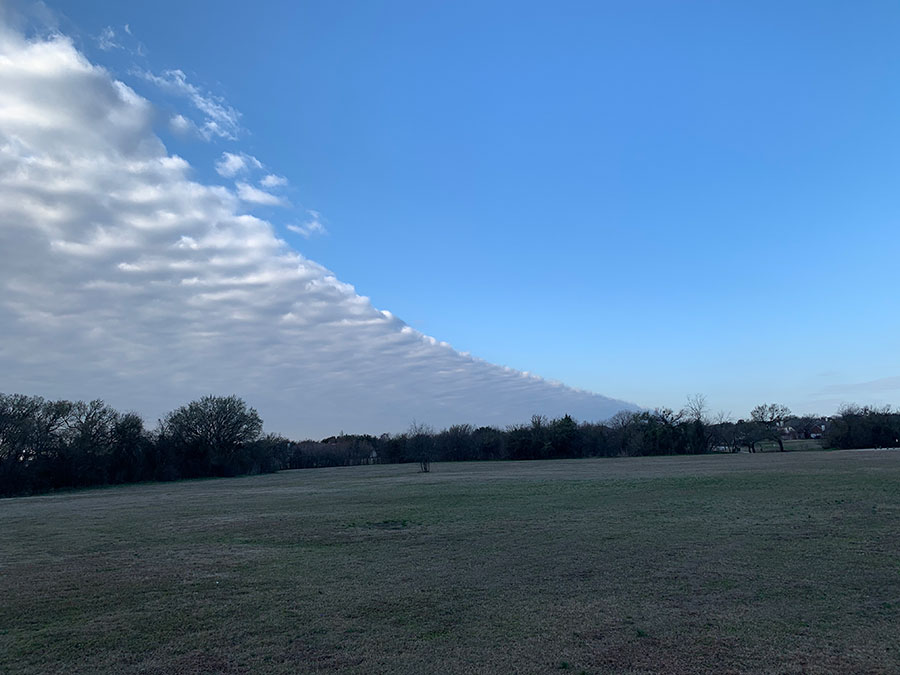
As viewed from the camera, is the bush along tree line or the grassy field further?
the bush along tree line

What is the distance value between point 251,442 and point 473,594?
257 feet

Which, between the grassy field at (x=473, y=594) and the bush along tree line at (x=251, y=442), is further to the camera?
the bush along tree line at (x=251, y=442)

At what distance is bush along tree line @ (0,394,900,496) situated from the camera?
59.8m

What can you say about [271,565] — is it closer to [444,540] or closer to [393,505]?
[444,540]

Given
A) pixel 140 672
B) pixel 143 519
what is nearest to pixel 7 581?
pixel 140 672

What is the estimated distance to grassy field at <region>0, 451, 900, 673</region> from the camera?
709 cm

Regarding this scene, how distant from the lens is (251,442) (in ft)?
269

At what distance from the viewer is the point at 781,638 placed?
7.32 meters

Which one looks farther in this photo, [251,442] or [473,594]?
[251,442]

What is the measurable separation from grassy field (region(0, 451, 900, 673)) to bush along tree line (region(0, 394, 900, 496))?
48.7 metres

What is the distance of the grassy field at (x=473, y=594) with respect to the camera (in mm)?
7086

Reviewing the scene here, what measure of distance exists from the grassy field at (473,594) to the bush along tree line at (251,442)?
48.7 meters

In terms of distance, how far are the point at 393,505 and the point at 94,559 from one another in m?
12.2

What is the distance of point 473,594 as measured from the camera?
9828mm
